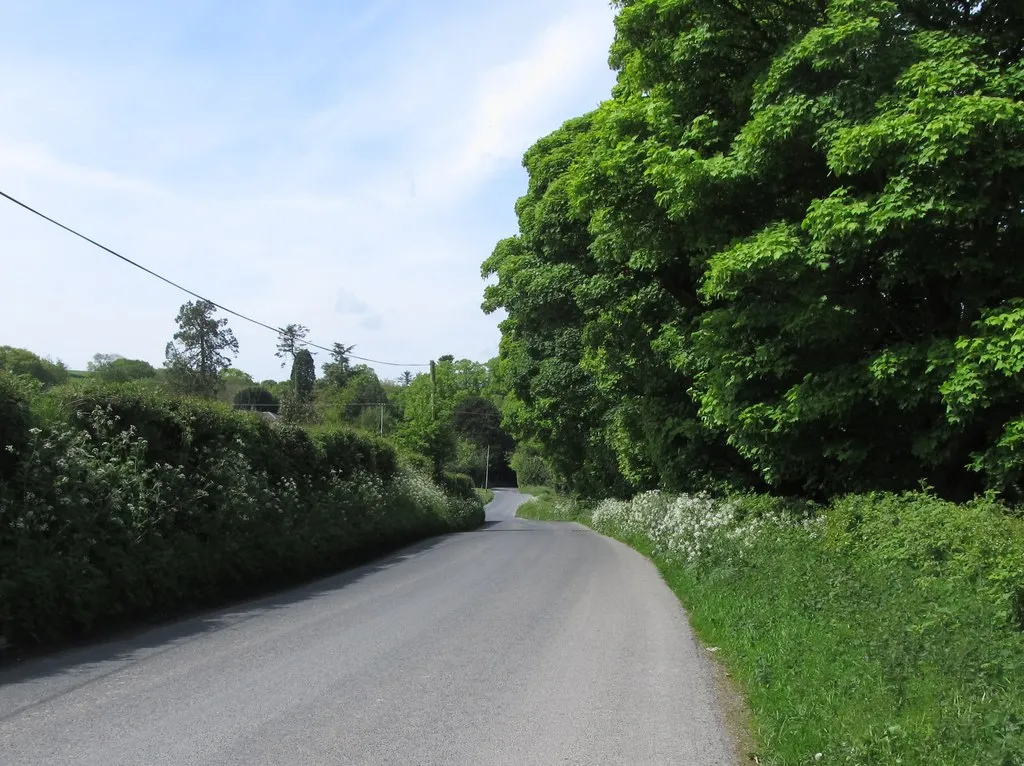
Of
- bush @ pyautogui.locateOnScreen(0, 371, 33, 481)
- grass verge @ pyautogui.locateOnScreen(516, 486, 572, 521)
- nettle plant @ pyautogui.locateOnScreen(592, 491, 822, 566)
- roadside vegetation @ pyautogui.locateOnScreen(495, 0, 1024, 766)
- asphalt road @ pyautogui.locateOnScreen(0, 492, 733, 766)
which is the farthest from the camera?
grass verge @ pyautogui.locateOnScreen(516, 486, 572, 521)

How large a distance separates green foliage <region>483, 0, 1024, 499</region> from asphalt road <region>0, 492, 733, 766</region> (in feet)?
13.4

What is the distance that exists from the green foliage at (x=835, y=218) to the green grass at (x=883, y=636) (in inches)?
61.4

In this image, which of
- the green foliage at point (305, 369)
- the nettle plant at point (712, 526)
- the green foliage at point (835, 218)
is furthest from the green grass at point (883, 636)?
the green foliage at point (305, 369)

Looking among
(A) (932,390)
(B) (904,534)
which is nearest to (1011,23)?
(A) (932,390)

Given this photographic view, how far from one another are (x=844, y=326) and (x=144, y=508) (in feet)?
31.2

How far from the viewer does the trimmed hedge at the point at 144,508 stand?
8609 millimetres

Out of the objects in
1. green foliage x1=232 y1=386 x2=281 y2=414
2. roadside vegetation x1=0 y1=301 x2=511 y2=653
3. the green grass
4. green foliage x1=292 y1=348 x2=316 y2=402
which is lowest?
the green grass

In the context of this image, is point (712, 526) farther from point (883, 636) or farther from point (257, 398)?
point (257, 398)

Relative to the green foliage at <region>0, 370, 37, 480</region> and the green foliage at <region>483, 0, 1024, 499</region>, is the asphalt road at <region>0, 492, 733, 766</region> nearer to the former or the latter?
the green foliage at <region>0, 370, 37, 480</region>

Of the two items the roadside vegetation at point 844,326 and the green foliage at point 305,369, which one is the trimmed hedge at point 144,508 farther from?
the green foliage at point 305,369

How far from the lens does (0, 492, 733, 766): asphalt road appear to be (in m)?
5.42

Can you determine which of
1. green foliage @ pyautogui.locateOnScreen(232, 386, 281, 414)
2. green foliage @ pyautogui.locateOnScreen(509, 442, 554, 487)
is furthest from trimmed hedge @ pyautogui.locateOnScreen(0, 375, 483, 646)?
green foliage @ pyautogui.locateOnScreen(509, 442, 554, 487)

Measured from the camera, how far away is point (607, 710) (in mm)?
6375

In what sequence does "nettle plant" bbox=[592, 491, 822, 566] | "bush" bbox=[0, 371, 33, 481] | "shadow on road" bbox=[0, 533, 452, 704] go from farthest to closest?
"nettle plant" bbox=[592, 491, 822, 566] → "bush" bbox=[0, 371, 33, 481] → "shadow on road" bbox=[0, 533, 452, 704]
